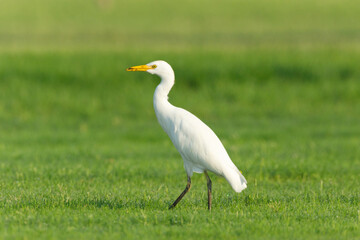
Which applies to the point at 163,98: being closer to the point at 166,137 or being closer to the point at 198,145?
the point at 198,145

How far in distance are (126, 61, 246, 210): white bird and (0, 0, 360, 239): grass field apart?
1.74 ft

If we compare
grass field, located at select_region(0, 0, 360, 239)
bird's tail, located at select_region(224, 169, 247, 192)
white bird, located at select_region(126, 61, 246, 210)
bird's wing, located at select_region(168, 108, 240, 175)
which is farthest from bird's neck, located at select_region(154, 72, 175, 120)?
grass field, located at select_region(0, 0, 360, 239)

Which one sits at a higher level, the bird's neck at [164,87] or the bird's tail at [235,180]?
the bird's neck at [164,87]

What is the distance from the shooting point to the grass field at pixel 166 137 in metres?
7.59

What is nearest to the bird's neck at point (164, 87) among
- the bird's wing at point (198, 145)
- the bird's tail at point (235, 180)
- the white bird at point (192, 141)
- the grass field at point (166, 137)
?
the white bird at point (192, 141)

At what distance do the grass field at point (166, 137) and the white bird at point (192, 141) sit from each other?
0.53 metres

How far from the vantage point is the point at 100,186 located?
34.7ft

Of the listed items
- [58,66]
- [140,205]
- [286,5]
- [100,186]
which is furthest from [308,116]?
[286,5]

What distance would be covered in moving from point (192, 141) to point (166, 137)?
9.88m

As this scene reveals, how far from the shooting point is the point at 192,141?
26.6 ft

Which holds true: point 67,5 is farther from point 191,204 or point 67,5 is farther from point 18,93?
point 191,204

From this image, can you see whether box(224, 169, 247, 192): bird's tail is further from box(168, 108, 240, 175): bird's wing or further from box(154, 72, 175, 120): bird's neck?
box(154, 72, 175, 120): bird's neck

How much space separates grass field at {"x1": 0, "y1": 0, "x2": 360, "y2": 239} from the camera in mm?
7590

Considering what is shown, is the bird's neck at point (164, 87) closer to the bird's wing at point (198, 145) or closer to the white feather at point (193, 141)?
the white feather at point (193, 141)
